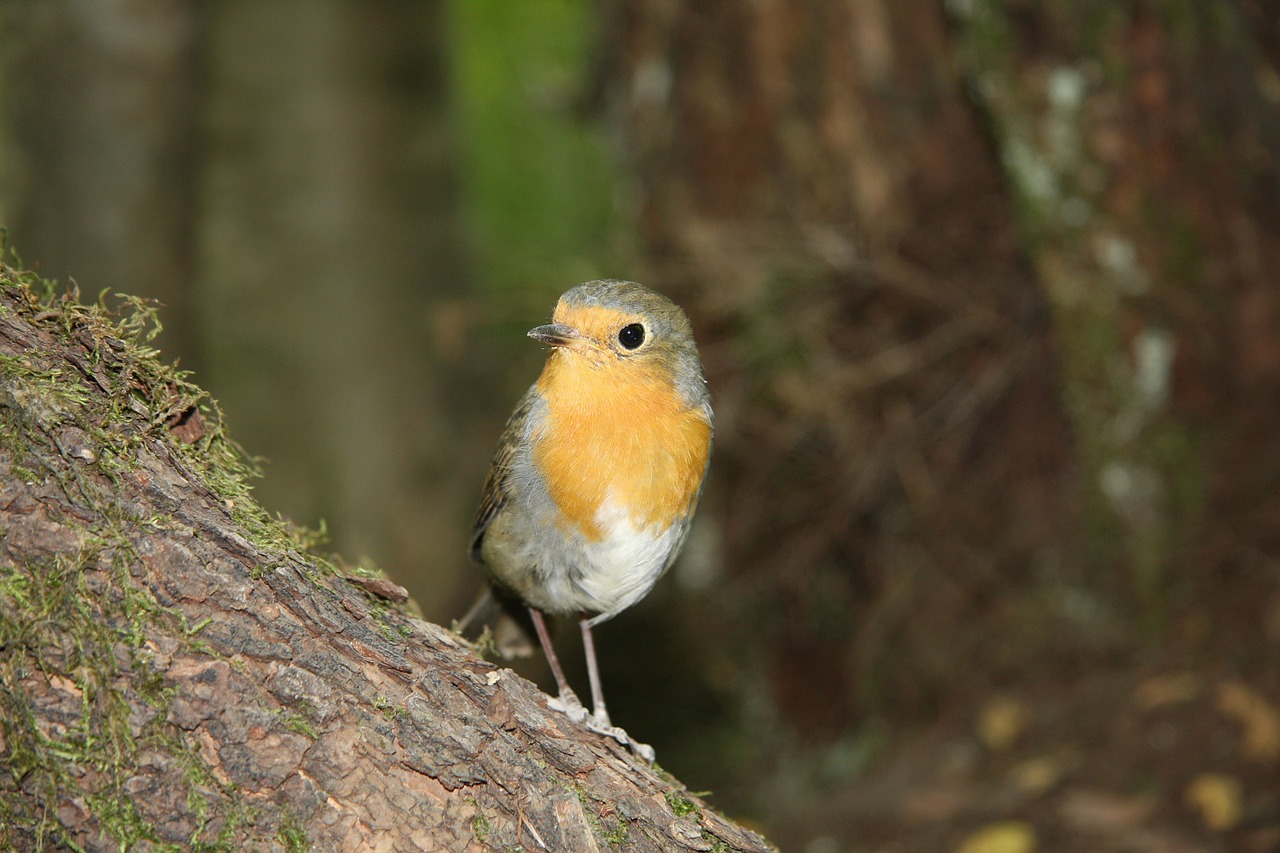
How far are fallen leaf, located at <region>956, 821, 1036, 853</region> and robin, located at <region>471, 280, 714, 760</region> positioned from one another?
7.43 ft

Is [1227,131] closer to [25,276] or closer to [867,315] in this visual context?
[867,315]

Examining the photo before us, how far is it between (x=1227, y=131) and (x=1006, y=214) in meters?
1.14

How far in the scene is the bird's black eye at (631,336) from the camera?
334cm

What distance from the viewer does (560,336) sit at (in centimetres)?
326

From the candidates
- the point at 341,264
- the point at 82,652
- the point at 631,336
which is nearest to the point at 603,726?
the point at 631,336

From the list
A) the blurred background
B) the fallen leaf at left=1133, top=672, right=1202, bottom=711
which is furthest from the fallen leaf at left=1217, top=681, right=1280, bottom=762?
the fallen leaf at left=1133, top=672, right=1202, bottom=711

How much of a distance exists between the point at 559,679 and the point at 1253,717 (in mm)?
3225

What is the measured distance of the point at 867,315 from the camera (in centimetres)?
607

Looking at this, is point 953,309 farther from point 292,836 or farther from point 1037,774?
point 292,836

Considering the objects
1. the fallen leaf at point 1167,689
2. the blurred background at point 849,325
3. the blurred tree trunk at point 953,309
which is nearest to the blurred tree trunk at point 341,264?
the blurred background at point 849,325

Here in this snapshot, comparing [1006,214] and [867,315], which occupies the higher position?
[1006,214]

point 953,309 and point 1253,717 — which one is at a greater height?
point 953,309

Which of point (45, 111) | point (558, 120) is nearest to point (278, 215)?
point (45, 111)

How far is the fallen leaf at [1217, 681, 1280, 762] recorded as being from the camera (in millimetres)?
4637
